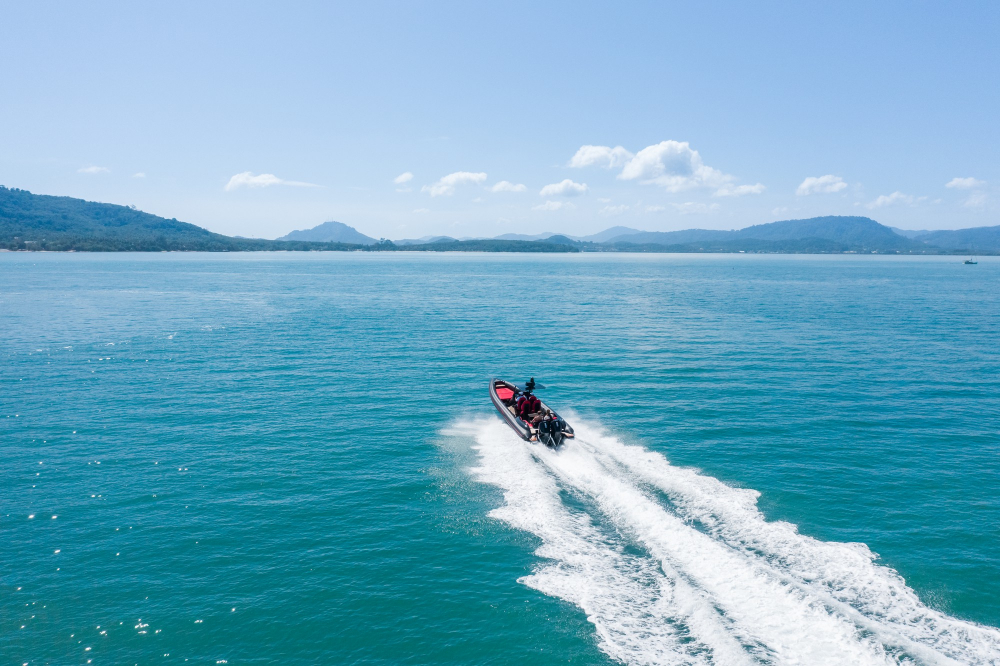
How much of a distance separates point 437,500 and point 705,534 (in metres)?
11.9

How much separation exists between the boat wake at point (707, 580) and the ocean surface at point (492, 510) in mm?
102

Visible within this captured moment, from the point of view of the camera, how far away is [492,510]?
24.8 meters

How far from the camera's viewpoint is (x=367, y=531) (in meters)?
23.0

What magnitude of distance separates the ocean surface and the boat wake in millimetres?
102

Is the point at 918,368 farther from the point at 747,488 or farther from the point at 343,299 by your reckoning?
the point at 343,299

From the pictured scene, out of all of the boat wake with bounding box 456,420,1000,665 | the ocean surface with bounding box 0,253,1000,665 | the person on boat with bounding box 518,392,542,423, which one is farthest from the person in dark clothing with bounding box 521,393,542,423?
the boat wake with bounding box 456,420,1000,665

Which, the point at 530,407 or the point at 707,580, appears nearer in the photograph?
the point at 707,580

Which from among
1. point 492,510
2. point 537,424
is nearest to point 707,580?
point 492,510

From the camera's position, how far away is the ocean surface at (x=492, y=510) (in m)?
17.1

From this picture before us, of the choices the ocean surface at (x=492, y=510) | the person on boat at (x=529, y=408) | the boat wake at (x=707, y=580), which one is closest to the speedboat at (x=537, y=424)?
the person on boat at (x=529, y=408)

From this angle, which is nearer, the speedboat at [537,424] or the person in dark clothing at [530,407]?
the speedboat at [537,424]

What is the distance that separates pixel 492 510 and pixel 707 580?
9.57 meters

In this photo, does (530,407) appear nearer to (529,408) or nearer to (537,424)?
(529,408)

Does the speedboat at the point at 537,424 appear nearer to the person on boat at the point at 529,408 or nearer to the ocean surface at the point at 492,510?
the person on boat at the point at 529,408
